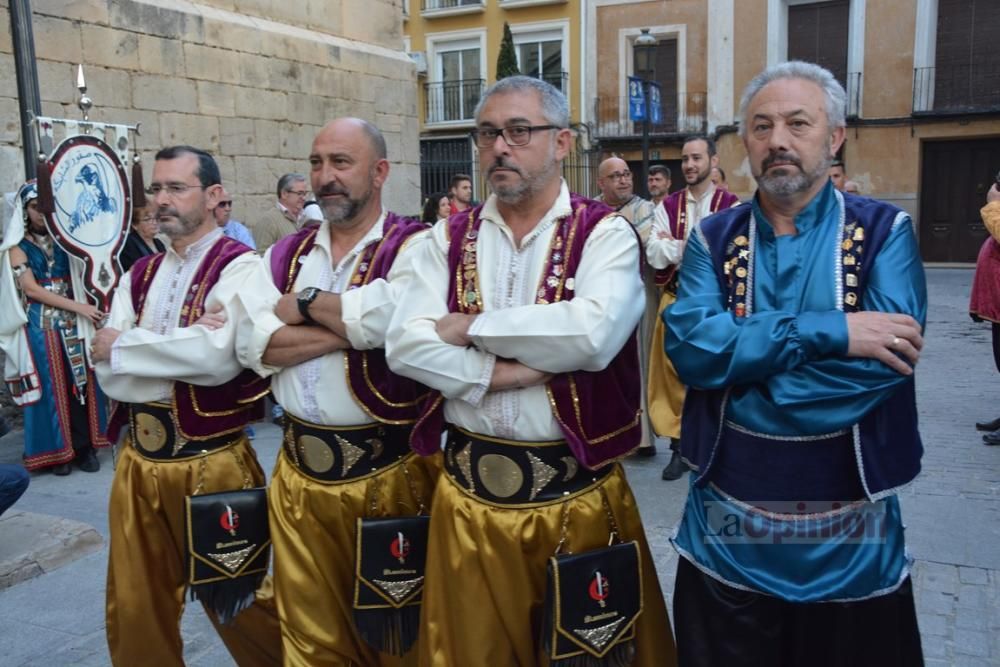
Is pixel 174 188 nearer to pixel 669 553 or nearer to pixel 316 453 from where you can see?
pixel 316 453

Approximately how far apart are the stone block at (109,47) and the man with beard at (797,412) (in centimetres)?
680

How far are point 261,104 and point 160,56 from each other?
1.26 m

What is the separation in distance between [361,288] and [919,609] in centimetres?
267

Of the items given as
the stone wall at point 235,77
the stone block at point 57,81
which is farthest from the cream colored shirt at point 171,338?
the stone block at point 57,81

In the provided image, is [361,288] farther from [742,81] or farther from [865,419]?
[742,81]

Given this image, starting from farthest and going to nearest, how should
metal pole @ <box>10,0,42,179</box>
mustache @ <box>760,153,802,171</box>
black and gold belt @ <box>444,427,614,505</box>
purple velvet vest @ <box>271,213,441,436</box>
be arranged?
metal pole @ <box>10,0,42,179</box> → purple velvet vest @ <box>271,213,441,436</box> → black and gold belt @ <box>444,427,614,505</box> → mustache @ <box>760,153,802,171</box>

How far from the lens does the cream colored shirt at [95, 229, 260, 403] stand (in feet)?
9.14

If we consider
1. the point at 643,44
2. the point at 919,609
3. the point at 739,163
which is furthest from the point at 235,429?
the point at 739,163

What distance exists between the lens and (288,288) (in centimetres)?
295

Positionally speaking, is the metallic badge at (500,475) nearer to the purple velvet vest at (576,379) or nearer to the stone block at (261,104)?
the purple velvet vest at (576,379)

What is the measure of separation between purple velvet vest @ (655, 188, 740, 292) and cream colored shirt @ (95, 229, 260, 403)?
9.95ft

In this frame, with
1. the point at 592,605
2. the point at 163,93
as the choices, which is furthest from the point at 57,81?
the point at 592,605

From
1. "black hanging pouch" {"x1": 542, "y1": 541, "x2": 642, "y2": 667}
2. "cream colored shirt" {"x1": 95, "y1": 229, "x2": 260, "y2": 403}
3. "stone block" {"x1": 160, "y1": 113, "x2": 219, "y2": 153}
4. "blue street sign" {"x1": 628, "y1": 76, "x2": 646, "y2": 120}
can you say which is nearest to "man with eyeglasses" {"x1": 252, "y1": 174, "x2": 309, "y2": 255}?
"stone block" {"x1": 160, "y1": 113, "x2": 219, "y2": 153}

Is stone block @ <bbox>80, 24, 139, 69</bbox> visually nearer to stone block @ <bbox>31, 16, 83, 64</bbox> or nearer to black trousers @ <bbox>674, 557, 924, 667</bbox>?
stone block @ <bbox>31, 16, 83, 64</bbox>
